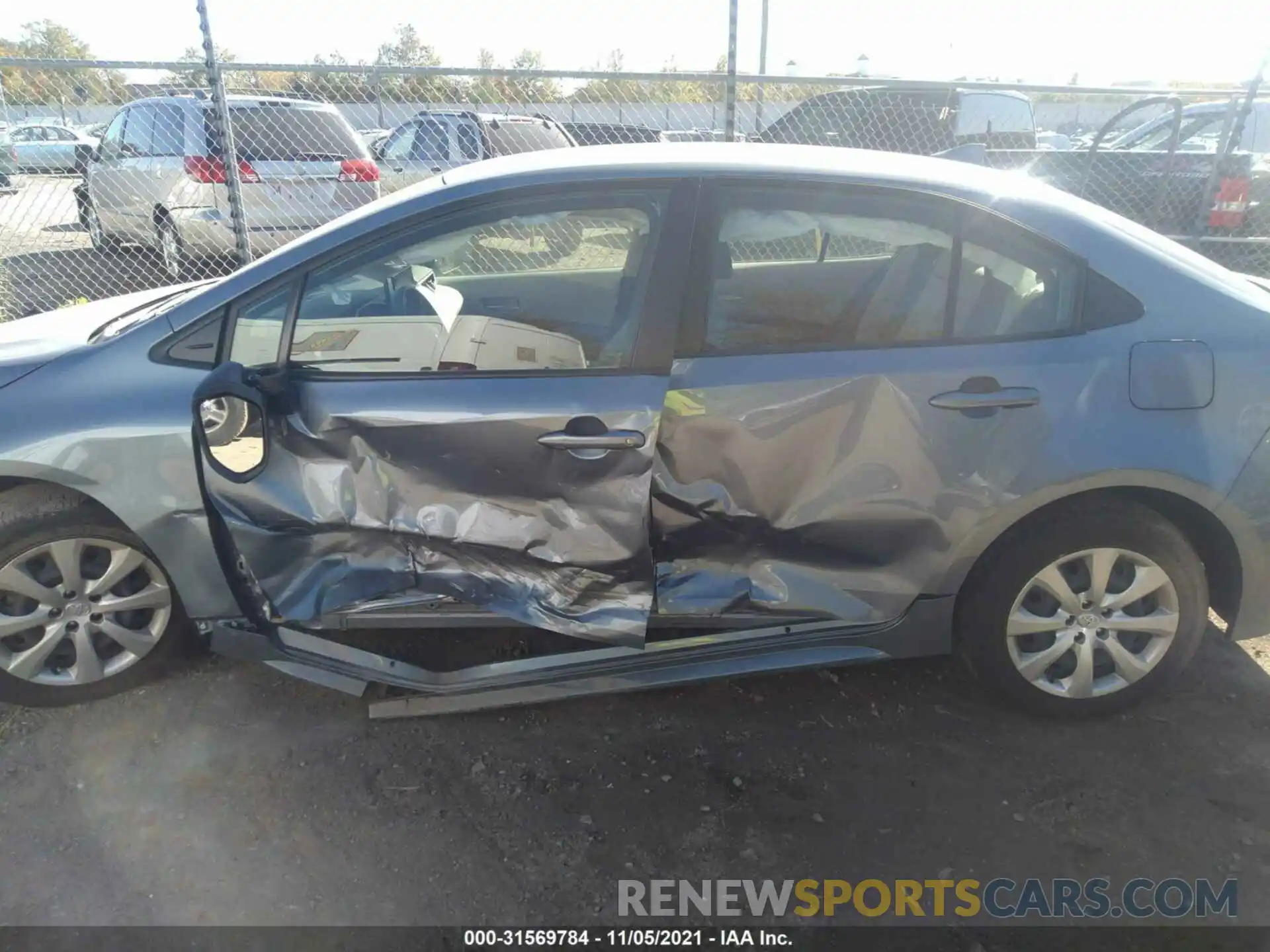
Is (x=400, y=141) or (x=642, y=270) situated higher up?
(x=400, y=141)

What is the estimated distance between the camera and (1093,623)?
2.72 metres

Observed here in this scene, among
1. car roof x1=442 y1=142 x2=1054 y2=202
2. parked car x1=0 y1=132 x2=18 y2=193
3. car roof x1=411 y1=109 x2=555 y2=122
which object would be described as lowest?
parked car x1=0 y1=132 x2=18 y2=193

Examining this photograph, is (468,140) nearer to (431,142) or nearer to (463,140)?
(463,140)

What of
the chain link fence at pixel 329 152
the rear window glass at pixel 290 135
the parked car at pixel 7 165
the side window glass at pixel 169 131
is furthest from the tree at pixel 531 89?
the parked car at pixel 7 165

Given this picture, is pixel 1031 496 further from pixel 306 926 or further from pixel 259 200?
pixel 259 200

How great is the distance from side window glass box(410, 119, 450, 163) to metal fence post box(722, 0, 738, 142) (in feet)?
14.8

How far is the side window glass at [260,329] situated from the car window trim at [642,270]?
2cm

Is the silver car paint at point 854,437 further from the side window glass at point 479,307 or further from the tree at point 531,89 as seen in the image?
the tree at point 531,89

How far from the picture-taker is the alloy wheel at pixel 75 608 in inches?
107

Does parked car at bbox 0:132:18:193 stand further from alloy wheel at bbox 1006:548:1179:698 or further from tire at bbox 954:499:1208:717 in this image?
alloy wheel at bbox 1006:548:1179:698

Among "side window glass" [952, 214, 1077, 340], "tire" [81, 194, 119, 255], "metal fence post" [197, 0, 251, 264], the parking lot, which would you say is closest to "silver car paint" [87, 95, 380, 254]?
the parking lot

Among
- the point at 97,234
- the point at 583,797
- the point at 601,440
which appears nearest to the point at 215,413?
the point at 601,440

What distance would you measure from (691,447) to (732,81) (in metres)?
3.96

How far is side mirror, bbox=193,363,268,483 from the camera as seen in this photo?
2498mm
